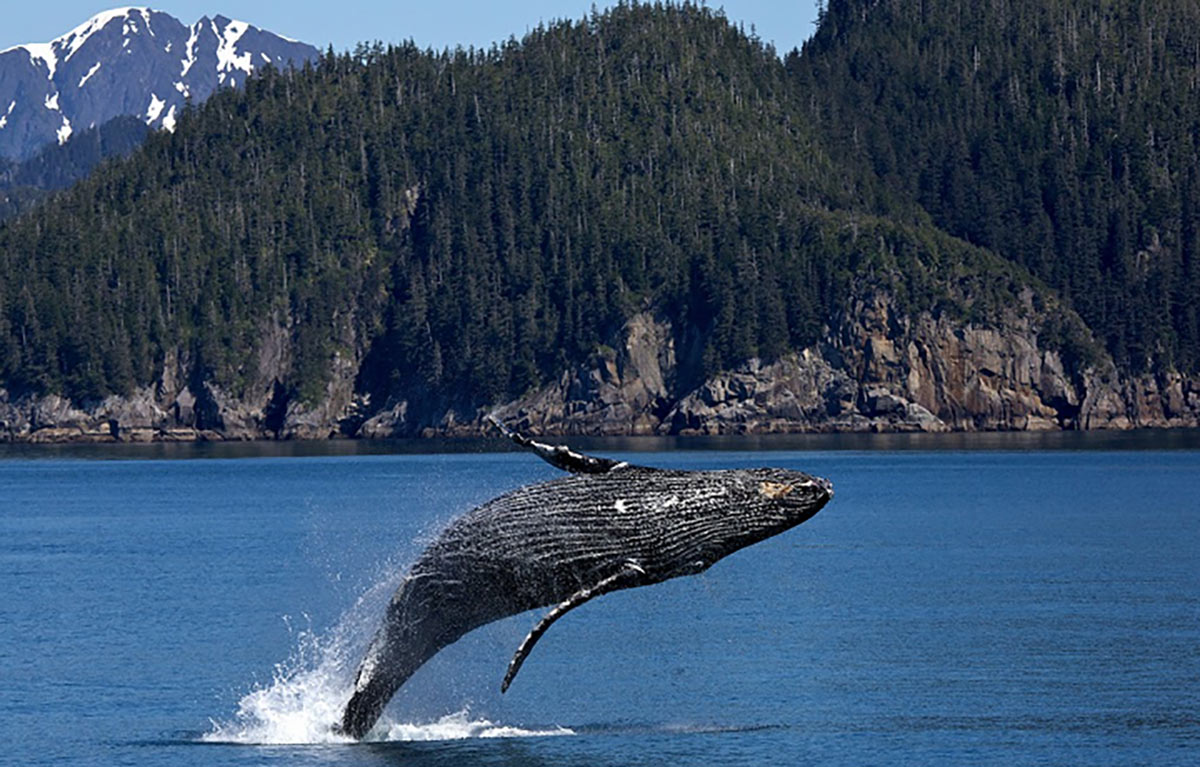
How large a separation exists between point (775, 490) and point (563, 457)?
2513 millimetres

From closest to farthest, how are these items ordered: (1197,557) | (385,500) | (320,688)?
Result: (320,688), (1197,557), (385,500)

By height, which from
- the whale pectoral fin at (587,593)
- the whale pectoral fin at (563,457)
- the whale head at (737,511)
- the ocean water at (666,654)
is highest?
the whale pectoral fin at (563,457)

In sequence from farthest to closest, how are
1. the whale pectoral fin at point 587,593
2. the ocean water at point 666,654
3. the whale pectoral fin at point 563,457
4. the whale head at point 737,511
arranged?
the ocean water at point 666,654 → the whale pectoral fin at point 587,593 → the whale head at point 737,511 → the whale pectoral fin at point 563,457

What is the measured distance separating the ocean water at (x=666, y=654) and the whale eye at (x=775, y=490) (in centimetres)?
543

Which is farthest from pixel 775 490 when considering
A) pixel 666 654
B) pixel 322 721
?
pixel 666 654

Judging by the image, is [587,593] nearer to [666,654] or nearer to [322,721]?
[322,721]

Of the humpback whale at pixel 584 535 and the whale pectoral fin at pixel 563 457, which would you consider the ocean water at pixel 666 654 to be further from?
the whale pectoral fin at pixel 563 457

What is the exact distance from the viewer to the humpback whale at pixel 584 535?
22172 millimetres

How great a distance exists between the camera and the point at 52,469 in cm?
19500

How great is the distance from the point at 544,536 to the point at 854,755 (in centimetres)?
1279

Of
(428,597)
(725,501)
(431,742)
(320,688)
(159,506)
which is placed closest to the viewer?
(725,501)

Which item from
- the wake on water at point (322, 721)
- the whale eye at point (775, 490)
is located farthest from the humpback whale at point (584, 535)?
the wake on water at point (322, 721)

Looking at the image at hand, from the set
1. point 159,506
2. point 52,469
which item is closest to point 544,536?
point 159,506

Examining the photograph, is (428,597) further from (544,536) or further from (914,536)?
(914,536)
